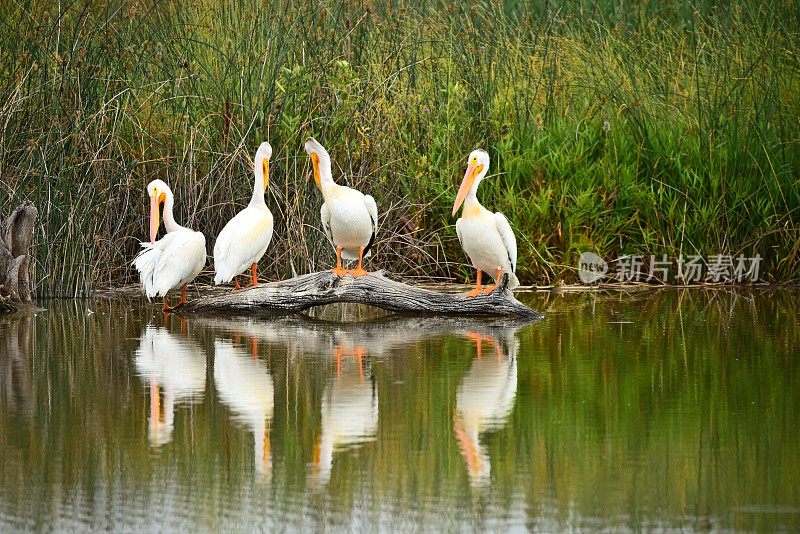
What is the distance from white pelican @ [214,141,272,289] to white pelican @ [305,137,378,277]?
40 cm

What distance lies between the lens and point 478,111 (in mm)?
11930

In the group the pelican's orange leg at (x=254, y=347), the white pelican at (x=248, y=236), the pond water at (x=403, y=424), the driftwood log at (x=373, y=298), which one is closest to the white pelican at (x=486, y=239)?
the driftwood log at (x=373, y=298)

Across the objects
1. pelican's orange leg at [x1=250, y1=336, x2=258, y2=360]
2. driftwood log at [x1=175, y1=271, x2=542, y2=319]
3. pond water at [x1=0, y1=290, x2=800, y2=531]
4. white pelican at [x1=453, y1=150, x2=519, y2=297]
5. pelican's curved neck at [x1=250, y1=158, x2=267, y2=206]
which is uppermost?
pelican's curved neck at [x1=250, y1=158, x2=267, y2=206]

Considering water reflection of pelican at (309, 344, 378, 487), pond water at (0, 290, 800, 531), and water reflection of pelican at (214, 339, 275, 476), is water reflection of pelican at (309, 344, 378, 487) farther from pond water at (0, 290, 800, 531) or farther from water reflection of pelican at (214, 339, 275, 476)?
water reflection of pelican at (214, 339, 275, 476)

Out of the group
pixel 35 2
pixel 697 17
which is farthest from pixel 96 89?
pixel 697 17

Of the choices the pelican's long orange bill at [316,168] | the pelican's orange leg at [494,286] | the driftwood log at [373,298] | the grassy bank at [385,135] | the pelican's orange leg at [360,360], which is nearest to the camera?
the pelican's orange leg at [360,360]

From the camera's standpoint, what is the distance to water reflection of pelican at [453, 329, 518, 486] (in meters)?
5.64

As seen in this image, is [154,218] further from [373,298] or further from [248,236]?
[373,298]

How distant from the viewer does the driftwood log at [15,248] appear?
33.5 feet

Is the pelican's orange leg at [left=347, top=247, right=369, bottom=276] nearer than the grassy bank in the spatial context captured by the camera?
Yes

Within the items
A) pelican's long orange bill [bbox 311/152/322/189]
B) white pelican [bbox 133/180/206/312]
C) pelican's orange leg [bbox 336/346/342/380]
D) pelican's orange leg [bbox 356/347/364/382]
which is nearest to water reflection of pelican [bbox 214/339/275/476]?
pelican's orange leg [bbox 336/346/342/380]

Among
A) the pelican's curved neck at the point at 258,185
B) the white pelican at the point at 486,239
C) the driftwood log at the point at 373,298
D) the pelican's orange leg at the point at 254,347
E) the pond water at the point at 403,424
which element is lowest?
the pond water at the point at 403,424

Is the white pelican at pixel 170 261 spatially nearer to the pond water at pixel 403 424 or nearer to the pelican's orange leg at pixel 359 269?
the pond water at pixel 403 424

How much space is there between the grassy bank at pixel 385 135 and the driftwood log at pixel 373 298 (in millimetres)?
1098
